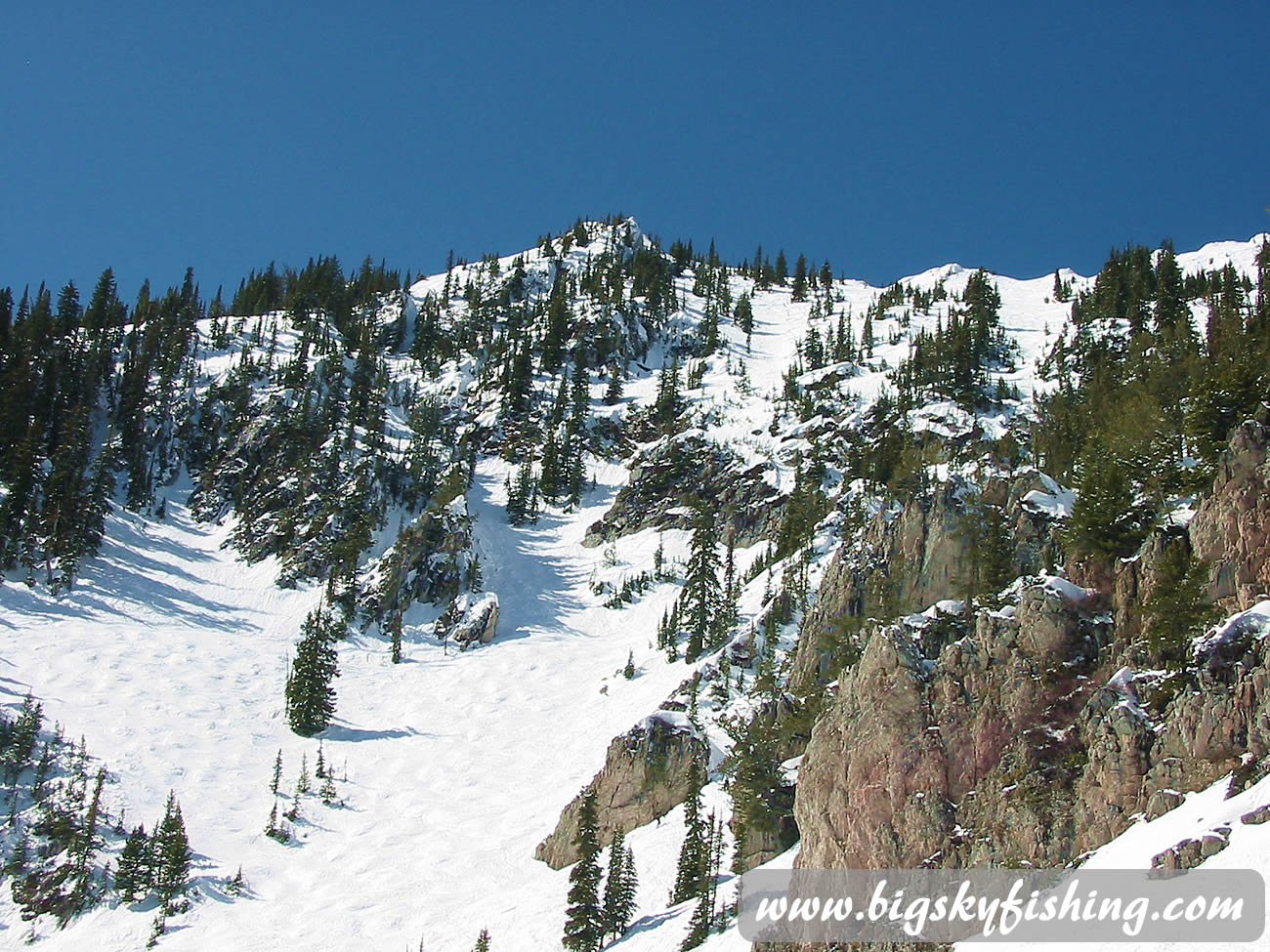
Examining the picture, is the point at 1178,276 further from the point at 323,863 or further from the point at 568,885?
the point at 323,863

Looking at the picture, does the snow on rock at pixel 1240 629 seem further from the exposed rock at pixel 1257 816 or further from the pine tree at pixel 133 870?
the pine tree at pixel 133 870

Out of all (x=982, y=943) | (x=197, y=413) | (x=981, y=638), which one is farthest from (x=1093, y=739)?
(x=197, y=413)

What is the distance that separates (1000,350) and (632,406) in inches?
2634

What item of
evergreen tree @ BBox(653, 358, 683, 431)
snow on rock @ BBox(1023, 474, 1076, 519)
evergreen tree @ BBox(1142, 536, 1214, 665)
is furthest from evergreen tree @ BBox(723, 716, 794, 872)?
evergreen tree @ BBox(653, 358, 683, 431)

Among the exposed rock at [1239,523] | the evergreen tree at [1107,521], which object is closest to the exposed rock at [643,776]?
the evergreen tree at [1107,521]

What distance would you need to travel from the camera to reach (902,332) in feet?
570

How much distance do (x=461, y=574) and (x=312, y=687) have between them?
31374 mm

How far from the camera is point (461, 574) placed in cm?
11338

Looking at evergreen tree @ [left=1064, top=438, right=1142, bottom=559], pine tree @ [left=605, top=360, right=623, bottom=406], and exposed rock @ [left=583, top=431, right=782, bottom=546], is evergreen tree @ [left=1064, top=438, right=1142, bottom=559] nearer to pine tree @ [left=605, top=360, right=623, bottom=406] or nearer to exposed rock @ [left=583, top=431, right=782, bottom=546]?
exposed rock @ [left=583, top=431, right=782, bottom=546]

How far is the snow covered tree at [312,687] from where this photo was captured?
272ft

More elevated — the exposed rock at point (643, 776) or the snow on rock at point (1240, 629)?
the snow on rock at point (1240, 629)

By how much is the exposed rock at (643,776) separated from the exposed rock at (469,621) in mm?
39991

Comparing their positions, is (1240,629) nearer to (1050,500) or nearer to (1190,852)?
(1190,852)

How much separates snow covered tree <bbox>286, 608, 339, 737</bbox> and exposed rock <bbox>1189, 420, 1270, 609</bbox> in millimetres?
74934
